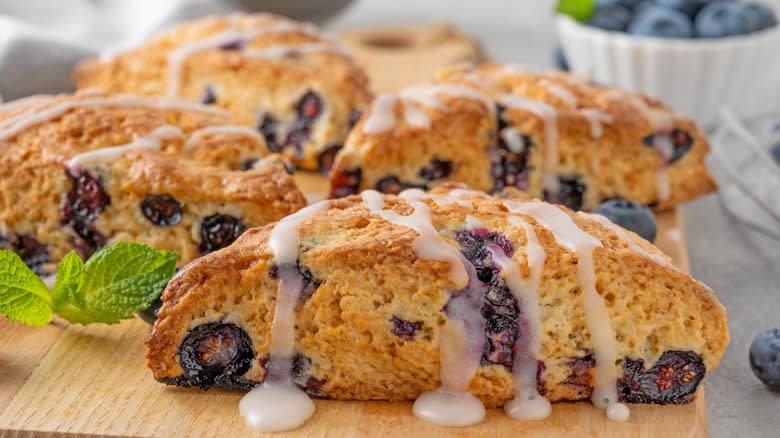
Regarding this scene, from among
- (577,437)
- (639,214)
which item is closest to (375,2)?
(639,214)

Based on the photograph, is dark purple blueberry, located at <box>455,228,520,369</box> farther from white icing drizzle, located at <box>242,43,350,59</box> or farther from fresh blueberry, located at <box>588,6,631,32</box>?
fresh blueberry, located at <box>588,6,631,32</box>

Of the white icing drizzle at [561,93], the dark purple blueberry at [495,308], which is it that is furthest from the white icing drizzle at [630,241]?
the white icing drizzle at [561,93]

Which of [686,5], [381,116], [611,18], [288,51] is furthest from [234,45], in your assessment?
[686,5]

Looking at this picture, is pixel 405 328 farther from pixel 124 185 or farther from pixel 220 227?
pixel 124 185

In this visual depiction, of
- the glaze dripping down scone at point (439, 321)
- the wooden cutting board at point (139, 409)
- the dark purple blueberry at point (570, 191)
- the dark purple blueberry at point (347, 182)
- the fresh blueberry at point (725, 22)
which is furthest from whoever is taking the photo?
the fresh blueberry at point (725, 22)

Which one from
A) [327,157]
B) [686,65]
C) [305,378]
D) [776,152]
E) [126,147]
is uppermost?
[126,147]

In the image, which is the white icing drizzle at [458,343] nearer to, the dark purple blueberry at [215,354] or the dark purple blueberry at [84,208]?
the dark purple blueberry at [215,354]
